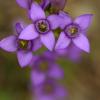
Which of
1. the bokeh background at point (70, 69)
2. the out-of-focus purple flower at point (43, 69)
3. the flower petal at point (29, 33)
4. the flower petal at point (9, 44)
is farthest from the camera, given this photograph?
the bokeh background at point (70, 69)

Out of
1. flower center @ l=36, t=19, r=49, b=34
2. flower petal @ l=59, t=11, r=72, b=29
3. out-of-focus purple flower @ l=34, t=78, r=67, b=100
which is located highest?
flower petal @ l=59, t=11, r=72, b=29

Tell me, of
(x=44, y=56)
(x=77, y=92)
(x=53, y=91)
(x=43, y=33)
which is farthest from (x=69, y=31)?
(x=77, y=92)

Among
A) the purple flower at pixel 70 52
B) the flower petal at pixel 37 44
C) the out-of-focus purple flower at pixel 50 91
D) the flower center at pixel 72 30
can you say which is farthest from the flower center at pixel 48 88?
the flower petal at pixel 37 44

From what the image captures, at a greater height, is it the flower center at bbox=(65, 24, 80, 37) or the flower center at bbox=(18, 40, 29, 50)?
the flower center at bbox=(65, 24, 80, 37)

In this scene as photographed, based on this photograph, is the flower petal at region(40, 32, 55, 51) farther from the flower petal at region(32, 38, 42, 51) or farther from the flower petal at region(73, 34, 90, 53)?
the flower petal at region(73, 34, 90, 53)

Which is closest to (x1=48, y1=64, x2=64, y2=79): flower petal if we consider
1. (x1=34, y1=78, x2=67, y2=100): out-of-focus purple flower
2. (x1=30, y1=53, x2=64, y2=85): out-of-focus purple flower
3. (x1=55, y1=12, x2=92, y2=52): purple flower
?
(x1=30, y1=53, x2=64, y2=85): out-of-focus purple flower

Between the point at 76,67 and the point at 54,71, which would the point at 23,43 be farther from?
the point at 76,67

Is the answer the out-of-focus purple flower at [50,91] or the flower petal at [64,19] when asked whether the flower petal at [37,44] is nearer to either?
the flower petal at [64,19]

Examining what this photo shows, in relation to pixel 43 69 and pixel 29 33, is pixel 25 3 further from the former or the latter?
pixel 43 69
